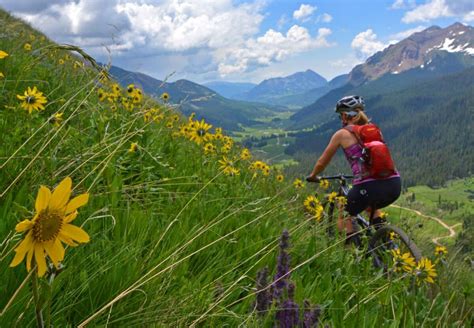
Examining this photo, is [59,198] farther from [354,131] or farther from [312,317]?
[354,131]

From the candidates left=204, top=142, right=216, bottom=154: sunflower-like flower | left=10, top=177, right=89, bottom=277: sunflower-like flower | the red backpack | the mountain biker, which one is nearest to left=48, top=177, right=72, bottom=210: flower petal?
left=10, top=177, right=89, bottom=277: sunflower-like flower

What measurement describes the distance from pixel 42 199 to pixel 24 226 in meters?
0.06

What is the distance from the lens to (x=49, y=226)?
81 cm

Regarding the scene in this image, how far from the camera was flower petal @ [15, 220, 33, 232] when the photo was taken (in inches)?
29.9

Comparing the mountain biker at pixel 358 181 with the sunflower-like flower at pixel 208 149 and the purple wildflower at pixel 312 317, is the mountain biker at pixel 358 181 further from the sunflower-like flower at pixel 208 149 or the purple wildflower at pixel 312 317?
the purple wildflower at pixel 312 317

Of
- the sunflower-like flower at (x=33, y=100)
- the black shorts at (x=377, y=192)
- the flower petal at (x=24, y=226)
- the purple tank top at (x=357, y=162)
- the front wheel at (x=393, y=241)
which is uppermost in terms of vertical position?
the sunflower-like flower at (x=33, y=100)

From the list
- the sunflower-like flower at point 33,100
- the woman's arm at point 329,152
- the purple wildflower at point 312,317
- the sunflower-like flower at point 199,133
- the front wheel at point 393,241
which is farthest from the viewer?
the woman's arm at point 329,152

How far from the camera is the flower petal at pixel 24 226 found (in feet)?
2.49

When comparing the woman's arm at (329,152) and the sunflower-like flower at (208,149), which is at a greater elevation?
the sunflower-like flower at (208,149)

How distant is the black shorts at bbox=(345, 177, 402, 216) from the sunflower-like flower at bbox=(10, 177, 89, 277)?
562cm

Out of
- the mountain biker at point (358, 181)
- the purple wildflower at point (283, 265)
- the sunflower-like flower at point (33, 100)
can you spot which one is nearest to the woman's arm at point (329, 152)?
the mountain biker at point (358, 181)

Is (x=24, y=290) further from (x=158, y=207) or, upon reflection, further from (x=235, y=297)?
(x=158, y=207)

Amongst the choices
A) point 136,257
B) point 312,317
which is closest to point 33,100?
point 136,257

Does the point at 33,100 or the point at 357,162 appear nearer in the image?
the point at 33,100
